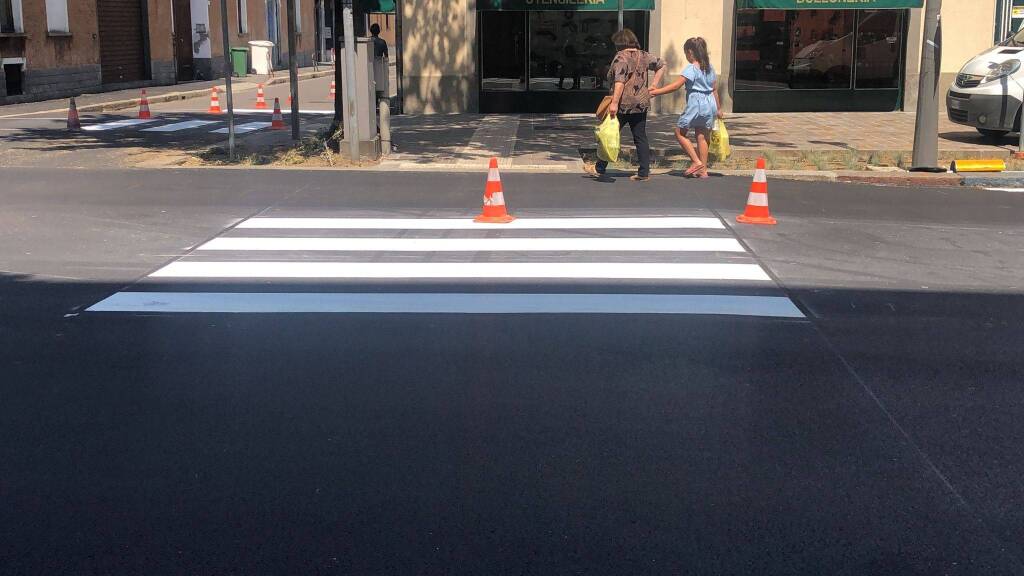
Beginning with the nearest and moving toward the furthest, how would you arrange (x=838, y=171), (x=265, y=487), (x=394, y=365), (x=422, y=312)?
(x=265, y=487), (x=394, y=365), (x=422, y=312), (x=838, y=171)

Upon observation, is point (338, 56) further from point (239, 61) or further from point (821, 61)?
point (239, 61)

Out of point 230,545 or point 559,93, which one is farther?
point 559,93

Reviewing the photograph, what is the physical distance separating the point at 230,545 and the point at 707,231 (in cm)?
687

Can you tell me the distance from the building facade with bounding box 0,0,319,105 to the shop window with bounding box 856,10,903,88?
19206 millimetres

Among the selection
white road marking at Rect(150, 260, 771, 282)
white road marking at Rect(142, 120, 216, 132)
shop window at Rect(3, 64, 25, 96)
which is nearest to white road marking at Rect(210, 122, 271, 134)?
white road marking at Rect(142, 120, 216, 132)

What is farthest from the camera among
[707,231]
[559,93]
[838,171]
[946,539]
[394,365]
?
[559,93]

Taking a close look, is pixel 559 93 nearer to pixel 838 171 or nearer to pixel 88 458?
pixel 838 171

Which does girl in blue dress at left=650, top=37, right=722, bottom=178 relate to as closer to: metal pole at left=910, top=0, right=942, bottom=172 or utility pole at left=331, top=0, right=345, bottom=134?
metal pole at left=910, top=0, right=942, bottom=172

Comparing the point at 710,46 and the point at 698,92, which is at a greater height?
the point at 710,46

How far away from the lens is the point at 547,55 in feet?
74.7

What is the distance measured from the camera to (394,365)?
241 inches

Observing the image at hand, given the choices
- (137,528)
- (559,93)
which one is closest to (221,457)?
(137,528)

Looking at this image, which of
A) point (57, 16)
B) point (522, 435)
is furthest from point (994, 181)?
point (57, 16)

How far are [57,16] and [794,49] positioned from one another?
18.7 meters
